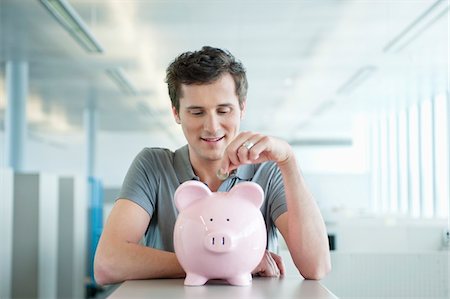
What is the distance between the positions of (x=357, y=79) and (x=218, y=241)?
289 inches

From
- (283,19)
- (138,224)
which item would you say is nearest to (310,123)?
(283,19)

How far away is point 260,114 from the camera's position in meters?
9.05

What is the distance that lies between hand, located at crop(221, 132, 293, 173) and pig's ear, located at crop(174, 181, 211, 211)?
6cm

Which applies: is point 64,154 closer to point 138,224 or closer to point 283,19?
point 283,19

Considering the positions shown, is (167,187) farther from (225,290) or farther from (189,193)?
(225,290)

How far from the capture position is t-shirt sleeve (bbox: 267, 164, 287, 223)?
5.27 ft

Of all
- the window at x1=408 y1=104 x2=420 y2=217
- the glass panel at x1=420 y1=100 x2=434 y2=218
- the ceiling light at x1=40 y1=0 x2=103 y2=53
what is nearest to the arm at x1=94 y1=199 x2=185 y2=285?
the ceiling light at x1=40 y1=0 x2=103 y2=53

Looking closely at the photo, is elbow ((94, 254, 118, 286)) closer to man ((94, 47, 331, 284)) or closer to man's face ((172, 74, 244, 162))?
man ((94, 47, 331, 284))

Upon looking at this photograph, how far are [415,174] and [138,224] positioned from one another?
Answer: 9077 millimetres

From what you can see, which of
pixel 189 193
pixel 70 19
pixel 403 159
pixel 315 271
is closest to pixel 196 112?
pixel 189 193

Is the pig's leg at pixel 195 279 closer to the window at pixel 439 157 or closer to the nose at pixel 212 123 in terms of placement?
the nose at pixel 212 123

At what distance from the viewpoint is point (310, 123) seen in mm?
9219

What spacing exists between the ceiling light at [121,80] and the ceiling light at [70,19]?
2689mm

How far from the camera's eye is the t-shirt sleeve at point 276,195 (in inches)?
63.2
